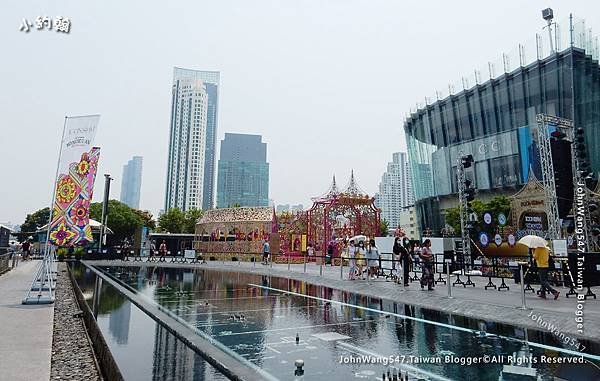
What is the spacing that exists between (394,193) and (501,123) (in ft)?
326

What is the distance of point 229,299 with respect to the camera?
39.5ft

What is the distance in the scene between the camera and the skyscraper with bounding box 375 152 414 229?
143125 millimetres

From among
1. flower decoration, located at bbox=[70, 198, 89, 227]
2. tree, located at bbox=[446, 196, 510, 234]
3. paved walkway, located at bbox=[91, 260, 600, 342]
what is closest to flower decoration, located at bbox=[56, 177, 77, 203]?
flower decoration, located at bbox=[70, 198, 89, 227]

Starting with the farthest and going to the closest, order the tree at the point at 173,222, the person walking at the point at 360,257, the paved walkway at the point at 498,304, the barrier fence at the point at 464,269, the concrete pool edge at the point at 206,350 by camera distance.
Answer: the tree at the point at 173,222 → the person walking at the point at 360,257 → the barrier fence at the point at 464,269 → the paved walkway at the point at 498,304 → the concrete pool edge at the point at 206,350

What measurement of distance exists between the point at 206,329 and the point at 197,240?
3286cm

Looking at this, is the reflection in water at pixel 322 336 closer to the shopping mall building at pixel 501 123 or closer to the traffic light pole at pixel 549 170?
the traffic light pole at pixel 549 170

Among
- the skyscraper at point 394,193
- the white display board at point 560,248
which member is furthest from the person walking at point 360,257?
the skyscraper at point 394,193

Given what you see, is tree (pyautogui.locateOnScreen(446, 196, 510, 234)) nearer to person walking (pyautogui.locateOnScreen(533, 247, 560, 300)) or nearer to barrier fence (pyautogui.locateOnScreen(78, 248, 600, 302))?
barrier fence (pyautogui.locateOnScreen(78, 248, 600, 302))

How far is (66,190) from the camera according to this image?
460 inches

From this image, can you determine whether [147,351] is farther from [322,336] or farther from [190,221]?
[190,221]

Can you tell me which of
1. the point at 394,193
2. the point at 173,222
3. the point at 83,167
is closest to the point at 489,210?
the point at 83,167

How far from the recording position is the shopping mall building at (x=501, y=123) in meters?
43.8

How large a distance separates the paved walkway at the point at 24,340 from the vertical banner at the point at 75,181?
7.89 feet

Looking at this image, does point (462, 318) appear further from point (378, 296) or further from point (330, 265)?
point (330, 265)
